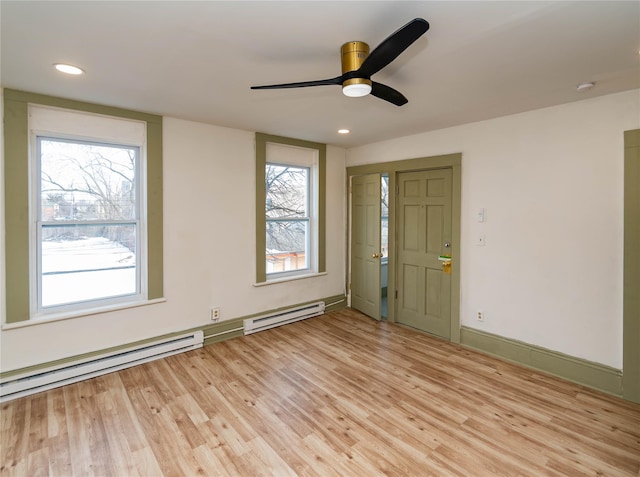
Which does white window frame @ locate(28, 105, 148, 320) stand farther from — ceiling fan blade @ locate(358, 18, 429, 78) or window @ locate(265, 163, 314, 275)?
ceiling fan blade @ locate(358, 18, 429, 78)

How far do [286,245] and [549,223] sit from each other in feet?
9.86

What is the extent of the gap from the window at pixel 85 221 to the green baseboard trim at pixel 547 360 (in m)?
3.64

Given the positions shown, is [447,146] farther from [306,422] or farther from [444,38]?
[306,422]

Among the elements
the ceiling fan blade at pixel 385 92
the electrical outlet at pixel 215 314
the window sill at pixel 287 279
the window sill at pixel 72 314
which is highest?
the ceiling fan blade at pixel 385 92

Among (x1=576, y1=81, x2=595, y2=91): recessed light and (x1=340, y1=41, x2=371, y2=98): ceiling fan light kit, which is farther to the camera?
(x1=576, y1=81, x2=595, y2=91): recessed light

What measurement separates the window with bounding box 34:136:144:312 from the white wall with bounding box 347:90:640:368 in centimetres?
347

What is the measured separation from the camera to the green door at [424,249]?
Result: 153 inches

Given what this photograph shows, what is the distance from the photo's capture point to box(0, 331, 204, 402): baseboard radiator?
2635 mm

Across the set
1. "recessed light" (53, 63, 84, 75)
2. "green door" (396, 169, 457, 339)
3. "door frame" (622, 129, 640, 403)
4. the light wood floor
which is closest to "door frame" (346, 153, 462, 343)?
"green door" (396, 169, 457, 339)

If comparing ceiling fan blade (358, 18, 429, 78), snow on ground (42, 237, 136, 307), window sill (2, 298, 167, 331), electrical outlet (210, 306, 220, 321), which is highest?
ceiling fan blade (358, 18, 429, 78)

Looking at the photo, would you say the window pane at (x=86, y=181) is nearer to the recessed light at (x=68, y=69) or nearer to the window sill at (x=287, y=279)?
the recessed light at (x=68, y=69)

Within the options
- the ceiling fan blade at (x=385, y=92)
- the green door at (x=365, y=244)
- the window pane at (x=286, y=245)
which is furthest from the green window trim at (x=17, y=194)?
the green door at (x=365, y=244)

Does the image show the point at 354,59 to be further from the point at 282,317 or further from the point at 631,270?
the point at 282,317

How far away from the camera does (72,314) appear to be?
290cm
